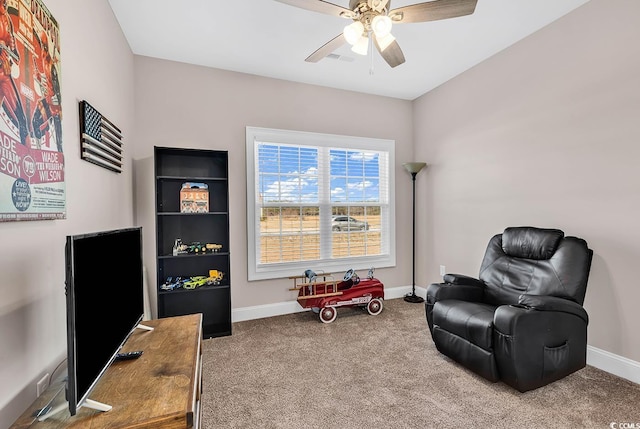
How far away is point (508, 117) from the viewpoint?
309 cm

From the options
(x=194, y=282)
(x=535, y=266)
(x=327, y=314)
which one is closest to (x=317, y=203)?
(x=327, y=314)

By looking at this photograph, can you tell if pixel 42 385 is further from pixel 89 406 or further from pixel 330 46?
pixel 330 46

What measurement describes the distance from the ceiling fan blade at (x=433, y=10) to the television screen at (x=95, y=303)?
200 centimetres

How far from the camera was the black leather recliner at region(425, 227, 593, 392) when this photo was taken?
6.53 feet

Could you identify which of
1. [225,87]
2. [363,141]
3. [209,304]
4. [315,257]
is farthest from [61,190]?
[363,141]

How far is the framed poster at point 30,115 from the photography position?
1.06 m

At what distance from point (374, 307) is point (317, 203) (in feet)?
4.83

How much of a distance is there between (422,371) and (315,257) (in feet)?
6.24

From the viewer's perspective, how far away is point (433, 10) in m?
1.83

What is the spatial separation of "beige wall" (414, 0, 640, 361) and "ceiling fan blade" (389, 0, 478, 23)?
138 cm

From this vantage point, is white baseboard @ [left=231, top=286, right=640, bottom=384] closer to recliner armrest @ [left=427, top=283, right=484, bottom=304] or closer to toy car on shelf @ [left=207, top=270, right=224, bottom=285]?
toy car on shelf @ [left=207, top=270, right=224, bottom=285]

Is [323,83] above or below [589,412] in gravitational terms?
above

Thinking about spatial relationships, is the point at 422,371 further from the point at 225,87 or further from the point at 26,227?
the point at 225,87

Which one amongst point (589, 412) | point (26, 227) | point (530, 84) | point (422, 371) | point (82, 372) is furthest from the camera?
point (530, 84)
